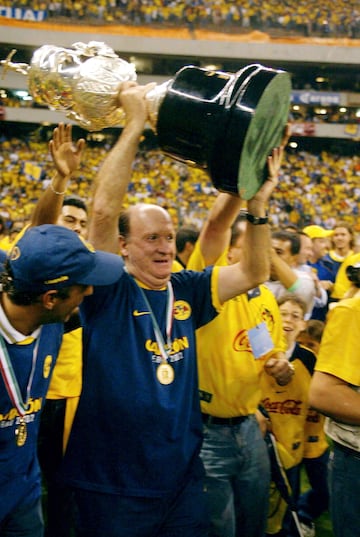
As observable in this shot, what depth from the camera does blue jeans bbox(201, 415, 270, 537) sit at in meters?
2.53

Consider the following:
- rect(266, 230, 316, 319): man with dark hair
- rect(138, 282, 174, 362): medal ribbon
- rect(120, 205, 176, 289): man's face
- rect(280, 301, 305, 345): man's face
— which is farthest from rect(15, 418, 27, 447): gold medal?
rect(266, 230, 316, 319): man with dark hair

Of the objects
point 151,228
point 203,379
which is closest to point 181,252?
point 203,379

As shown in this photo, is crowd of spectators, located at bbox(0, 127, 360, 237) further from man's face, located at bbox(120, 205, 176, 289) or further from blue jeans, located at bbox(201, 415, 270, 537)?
man's face, located at bbox(120, 205, 176, 289)

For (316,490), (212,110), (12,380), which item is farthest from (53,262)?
(316,490)

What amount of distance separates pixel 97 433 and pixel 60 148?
3.61 ft

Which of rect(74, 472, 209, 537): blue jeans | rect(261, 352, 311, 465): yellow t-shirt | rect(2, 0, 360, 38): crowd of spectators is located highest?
rect(2, 0, 360, 38): crowd of spectators

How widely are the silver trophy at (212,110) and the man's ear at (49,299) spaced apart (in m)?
0.54

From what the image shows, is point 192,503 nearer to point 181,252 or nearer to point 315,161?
point 181,252

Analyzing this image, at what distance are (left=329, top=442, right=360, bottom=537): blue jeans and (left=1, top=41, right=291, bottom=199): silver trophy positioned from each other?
98 centimetres

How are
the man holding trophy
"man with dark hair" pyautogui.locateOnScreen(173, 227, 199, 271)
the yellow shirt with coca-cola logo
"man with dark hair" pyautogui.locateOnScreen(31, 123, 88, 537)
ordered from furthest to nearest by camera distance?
1. "man with dark hair" pyautogui.locateOnScreen(173, 227, 199, 271)
2. the yellow shirt with coca-cola logo
3. "man with dark hair" pyautogui.locateOnScreen(31, 123, 88, 537)
4. the man holding trophy

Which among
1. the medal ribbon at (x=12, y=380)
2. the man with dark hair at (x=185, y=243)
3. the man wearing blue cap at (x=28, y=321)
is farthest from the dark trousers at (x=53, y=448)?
the man with dark hair at (x=185, y=243)

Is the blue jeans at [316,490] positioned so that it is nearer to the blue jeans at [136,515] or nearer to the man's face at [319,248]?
the blue jeans at [136,515]

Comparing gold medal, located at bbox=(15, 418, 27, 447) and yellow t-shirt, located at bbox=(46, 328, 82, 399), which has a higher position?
gold medal, located at bbox=(15, 418, 27, 447)

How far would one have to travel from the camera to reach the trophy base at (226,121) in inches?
65.5
